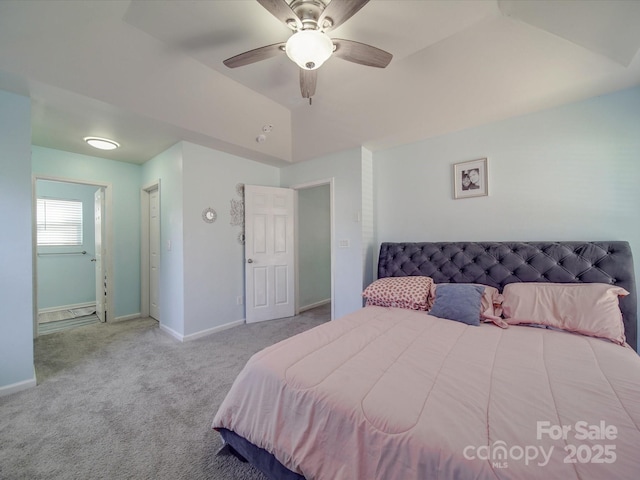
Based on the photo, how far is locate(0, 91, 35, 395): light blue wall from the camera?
2.03m

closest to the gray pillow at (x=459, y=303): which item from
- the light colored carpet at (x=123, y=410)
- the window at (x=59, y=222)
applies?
the light colored carpet at (x=123, y=410)

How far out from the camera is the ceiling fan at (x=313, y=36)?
1485 mm

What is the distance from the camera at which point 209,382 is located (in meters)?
2.21

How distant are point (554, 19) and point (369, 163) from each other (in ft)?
6.51

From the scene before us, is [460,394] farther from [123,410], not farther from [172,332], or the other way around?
[172,332]

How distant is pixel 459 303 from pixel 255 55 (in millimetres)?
2376

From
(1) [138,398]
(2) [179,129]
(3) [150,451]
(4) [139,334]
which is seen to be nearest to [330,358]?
(3) [150,451]

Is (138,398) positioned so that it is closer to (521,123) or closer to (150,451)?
(150,451)

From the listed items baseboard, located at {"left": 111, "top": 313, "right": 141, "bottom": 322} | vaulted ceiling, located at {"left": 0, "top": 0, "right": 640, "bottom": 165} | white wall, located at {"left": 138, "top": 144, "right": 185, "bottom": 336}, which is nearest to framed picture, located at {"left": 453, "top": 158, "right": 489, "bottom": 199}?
vaulted ceiling, located at {"left": 0, "top": 0, "right": 640, "bottom": 165}

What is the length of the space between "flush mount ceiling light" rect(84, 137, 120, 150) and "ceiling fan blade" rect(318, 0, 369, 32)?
2.95m

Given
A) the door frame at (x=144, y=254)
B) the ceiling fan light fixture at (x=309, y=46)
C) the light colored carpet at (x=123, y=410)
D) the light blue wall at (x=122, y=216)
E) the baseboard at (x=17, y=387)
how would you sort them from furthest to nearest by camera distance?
1. the door frame at (x=144, y=254)
2. the light blue wall at (x=122, y=216)
3. the baseboard at (x=17, y=387)
4. the ceiling fan light fixture at (x=309, y=46)
5. the light colored carpet at (x=123, y=410)

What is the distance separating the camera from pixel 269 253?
153 inches

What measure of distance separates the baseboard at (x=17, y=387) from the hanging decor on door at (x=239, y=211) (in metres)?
2.32

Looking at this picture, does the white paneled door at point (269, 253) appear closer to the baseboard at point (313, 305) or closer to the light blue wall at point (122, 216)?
the baseboard at point (313, 305)
